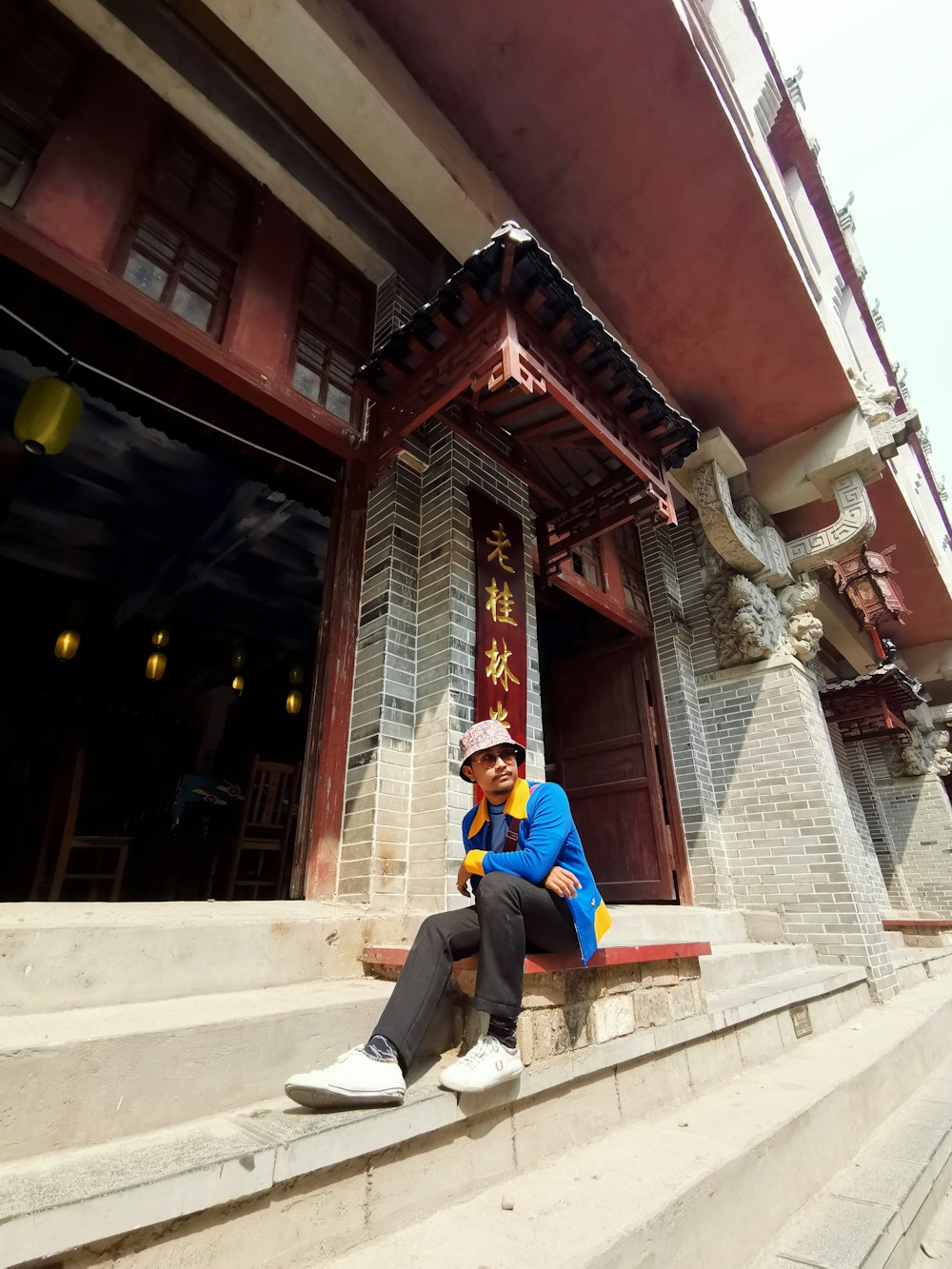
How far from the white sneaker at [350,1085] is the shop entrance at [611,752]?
4859mm

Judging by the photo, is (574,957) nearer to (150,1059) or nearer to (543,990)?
(543,990)

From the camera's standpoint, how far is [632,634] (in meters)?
6.98

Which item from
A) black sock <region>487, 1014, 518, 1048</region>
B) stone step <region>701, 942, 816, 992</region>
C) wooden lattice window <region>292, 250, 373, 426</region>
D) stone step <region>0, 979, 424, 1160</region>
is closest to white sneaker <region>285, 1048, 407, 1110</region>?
stone step <region>0, 979, 424, 1160</region>

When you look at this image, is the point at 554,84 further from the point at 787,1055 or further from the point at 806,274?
the point at 787,1055

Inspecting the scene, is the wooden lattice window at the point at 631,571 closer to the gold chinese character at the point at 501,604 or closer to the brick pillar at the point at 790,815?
the brick pillar at the point at 790,815

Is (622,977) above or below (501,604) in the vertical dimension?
below

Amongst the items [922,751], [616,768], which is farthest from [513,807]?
[922,751]

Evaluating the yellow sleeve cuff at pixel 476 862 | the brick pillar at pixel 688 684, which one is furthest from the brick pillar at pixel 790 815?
the yellow sleeve cuff at pixel 476 862

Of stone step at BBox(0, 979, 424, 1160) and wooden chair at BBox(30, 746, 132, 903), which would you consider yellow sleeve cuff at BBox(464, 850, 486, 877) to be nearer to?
stone step at BBox(0, 979, 424, 1160)

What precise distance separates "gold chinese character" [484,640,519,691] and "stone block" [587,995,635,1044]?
5.99ft

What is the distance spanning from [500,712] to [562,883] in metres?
1.61

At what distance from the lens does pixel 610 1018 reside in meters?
2.36

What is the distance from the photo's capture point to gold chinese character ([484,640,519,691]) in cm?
376

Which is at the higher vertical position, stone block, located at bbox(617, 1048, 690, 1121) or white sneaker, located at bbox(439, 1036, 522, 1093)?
white sneaker, located at bbox(439, 1036, 522, 1093)
